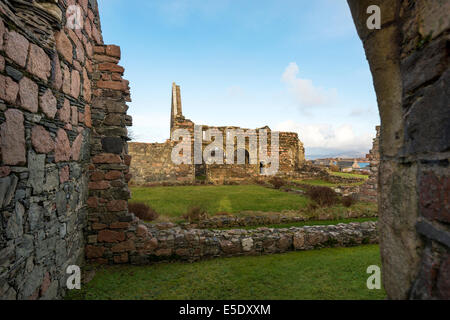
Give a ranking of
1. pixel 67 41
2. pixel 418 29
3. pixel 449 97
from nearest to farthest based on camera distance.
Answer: pixel 449 97
pixel 418 29
pixel 67 41

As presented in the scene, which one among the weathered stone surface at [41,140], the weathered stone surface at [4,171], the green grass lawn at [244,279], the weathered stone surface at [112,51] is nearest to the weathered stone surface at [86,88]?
the weathered stone surface at [112,51]

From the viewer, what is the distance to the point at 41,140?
2.46 metres

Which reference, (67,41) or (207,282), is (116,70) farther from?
(207,282)

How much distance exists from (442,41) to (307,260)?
13.4 feet

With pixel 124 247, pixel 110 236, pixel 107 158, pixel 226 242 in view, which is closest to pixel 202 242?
pixel 226 242

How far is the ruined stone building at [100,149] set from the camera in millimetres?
1156

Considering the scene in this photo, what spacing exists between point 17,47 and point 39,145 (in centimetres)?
96

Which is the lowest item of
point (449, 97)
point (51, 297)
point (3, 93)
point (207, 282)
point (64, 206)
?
point (207, 282)

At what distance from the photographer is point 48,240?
2668mm

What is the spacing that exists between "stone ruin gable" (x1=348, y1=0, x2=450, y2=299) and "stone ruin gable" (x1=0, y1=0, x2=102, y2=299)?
285 centimetres

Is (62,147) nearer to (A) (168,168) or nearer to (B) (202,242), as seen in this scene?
(B) (202,242)

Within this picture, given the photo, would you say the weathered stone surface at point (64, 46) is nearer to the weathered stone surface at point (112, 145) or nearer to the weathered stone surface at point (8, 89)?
the weathered stone surface at point (8, 89)
